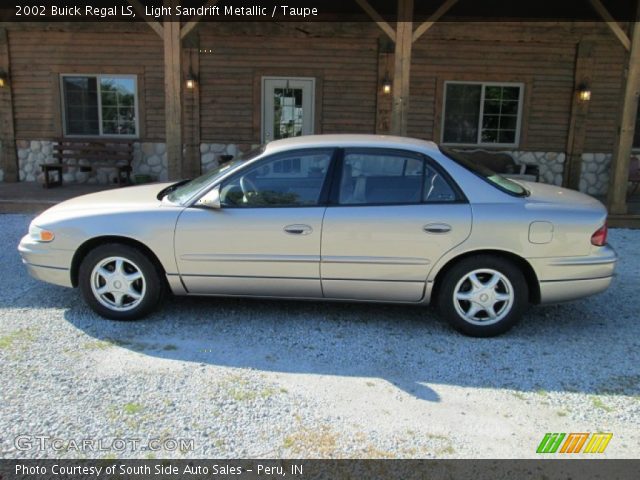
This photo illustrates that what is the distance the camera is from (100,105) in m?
11.0

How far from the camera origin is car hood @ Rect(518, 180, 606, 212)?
3902mm

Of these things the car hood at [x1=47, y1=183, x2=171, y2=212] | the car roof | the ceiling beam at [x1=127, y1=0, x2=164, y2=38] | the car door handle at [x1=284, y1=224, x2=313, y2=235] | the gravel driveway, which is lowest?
the gravel driveway

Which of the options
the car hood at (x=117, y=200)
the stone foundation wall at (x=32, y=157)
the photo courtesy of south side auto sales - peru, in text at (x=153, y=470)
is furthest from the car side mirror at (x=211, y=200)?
the stone foundation wall at (x=32, y=157)

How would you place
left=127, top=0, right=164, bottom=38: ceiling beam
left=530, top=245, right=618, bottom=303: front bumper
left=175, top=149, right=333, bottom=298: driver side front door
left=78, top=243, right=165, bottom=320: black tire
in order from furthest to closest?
left=127, top=0, right=164, bottom=38: ceiling beam → left=78, top=243, right=165, bottom=320: black tire → left=175, top=149, right=333, bottom=298: driver side front door → left=530, top=245, right=618, bottom=303: front bumper

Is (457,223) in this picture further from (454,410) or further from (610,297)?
(610,297)

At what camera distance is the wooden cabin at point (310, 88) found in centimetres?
1051

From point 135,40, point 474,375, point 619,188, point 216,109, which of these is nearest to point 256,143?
point 216,109

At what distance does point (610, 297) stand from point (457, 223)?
2109 millimetres

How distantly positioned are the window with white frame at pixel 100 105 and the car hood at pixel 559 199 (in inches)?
354

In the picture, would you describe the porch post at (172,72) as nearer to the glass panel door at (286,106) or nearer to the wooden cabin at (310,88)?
the wooden cabin at (310,88)

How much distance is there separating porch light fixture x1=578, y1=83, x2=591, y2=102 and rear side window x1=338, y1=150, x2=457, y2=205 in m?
8.17

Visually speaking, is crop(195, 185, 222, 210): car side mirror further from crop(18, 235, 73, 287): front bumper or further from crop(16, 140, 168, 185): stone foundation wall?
crop(16, 140, 168, 185): stone foundation wall

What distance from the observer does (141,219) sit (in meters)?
3.97

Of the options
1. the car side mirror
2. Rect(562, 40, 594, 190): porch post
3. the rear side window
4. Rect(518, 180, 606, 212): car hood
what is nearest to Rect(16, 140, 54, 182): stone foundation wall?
the car side mirror
